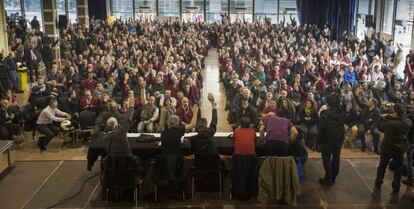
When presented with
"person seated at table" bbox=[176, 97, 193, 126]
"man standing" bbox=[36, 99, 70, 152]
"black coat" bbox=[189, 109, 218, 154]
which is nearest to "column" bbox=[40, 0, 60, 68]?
"man standing" bbox=[36, 99, 70, 152]

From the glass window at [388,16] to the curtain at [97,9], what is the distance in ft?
53.6

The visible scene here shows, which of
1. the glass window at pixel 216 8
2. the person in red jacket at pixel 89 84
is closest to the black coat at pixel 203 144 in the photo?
the person in red jacket at pixel 89 84

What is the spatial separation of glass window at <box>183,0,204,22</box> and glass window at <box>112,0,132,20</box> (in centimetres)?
341

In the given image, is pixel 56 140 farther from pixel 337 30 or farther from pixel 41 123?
pixel 337 30

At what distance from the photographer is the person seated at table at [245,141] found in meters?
6.26

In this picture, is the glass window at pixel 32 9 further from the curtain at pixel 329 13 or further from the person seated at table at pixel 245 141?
the person seated at table at pixel 245 141

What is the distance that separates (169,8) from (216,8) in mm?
2894

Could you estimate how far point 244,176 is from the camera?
6.40 m

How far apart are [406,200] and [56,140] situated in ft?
21.1

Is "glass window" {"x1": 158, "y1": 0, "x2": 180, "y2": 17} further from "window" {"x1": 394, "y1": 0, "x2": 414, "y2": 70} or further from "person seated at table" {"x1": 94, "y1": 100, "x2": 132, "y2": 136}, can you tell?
"person seated at table" {"x1": 94, "y1": 100, "x2": 132, "y2": 136}

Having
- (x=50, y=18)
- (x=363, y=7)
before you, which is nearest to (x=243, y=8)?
(x=363, y=7)

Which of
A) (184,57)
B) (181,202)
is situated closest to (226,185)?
(181,202)

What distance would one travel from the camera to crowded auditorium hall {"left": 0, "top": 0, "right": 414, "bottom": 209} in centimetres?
635

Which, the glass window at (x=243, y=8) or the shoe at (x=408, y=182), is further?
the glass window at (x=243, y=8)
